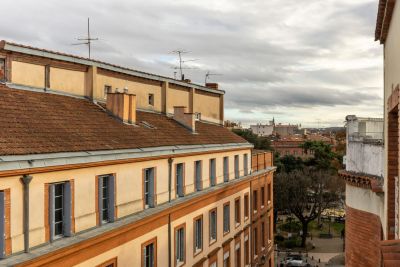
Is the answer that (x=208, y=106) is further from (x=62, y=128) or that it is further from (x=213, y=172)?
(x=62, y=128)

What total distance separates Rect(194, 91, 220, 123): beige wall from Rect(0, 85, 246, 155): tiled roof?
10297 mm

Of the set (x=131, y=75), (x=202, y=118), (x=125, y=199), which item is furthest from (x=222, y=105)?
(x=125, y=199)

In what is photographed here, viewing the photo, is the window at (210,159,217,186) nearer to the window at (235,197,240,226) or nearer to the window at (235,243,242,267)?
the window at (235,197,240,226)

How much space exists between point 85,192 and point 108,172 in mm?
1346

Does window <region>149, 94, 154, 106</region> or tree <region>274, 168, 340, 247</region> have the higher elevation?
window <region>149, 94, 154, 106</region>

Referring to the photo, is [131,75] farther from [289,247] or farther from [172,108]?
[289,247]

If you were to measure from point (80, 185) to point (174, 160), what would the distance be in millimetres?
7046

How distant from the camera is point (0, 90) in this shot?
49.7 ft

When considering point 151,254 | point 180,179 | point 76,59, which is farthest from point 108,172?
point 76,59

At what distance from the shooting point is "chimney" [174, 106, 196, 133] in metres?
26.0

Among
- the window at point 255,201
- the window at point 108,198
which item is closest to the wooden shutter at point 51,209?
the window at point 108,198

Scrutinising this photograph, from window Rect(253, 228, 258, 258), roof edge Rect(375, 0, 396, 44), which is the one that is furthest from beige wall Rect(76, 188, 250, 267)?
roof edge Rect(375, 0, 396, 44)

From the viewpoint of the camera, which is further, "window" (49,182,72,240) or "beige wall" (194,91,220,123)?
"beige wall" (194,91,220,123)

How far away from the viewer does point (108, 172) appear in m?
15.3
